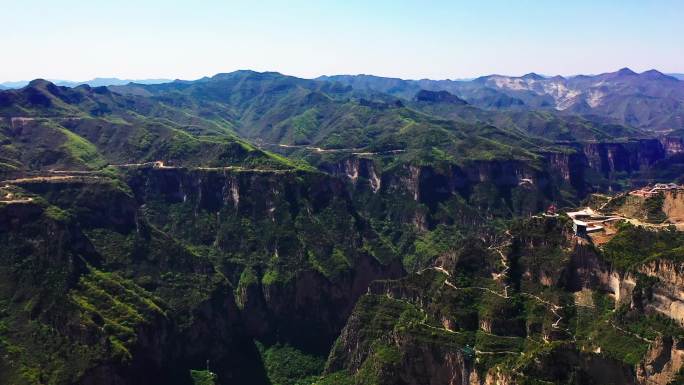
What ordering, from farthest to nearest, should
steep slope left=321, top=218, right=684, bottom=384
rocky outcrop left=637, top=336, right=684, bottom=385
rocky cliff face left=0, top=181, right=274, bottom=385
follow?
rocky cliff face left=0, top=181, right=274, bottom=385 < steep slope left=321, top=218, right=684, bottom=384 < rocky outcrop left=637, top=336, right=684, bottom=385

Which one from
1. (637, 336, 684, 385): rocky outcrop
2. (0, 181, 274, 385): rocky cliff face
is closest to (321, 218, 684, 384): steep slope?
(637, 336, 684, 385): rocky outcrop

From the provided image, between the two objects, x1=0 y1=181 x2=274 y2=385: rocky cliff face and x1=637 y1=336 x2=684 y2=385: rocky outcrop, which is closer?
x1=637 y1=336 x2=684 y2=385: rocky outcrop

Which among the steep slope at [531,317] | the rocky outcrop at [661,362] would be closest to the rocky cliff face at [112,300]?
the steep slope at [531,317]

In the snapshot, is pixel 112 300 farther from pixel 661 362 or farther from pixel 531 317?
pixel 661 362

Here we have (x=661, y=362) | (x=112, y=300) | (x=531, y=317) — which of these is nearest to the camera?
(x=661, y=362)

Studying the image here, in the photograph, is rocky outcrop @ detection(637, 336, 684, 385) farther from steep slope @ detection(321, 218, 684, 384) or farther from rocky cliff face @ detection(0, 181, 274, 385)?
rocky cliff face @ detection(0, 181, 274, 385)

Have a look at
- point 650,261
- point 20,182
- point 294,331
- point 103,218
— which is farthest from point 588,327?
point 20,182

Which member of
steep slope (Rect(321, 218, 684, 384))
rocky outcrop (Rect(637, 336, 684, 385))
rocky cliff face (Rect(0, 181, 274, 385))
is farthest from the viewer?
rocky cliff face (Rect(0, 181, 274, 385))

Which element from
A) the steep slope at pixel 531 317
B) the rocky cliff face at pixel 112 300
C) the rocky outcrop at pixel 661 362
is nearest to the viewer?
the rocky outcrop at pixel 661 362

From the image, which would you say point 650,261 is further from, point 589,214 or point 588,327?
point 589,214

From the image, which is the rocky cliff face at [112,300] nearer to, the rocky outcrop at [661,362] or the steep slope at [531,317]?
the steep slope at [531,317]

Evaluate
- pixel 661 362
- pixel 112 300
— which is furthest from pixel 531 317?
pixel 112 300
